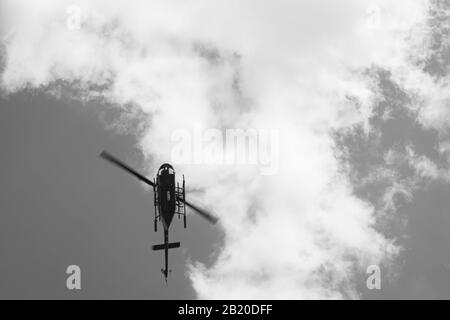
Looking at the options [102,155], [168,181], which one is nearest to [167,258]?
[168,181]
